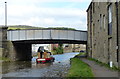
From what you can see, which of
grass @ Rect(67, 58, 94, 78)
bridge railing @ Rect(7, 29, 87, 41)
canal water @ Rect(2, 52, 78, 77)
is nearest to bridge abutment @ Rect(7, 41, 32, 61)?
bridge railing @ Rect(7, 29, 87, 41)

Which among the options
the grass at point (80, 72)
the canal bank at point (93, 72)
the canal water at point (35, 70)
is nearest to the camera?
the canal bank at point (93, 72)

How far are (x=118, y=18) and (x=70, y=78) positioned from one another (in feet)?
29.9

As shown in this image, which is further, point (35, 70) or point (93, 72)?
point (35, 70)

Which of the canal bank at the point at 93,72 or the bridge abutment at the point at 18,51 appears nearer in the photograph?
the canal bank at the point at 93,72

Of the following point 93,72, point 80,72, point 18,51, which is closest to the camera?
point 80,72

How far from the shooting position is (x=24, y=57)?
54.9 metres

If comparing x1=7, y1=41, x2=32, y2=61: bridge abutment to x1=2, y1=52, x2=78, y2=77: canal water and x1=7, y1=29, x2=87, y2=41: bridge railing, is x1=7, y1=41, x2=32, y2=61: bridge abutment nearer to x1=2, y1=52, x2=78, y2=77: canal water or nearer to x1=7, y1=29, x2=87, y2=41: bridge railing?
x1=7, y1=29, x2=87, y2=41: bridge railing

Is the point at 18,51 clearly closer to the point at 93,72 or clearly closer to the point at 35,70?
the point at 35,70

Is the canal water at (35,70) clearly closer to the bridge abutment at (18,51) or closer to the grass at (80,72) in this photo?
the grass at (80,72)

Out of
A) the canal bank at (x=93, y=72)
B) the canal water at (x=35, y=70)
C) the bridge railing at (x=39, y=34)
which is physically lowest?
the canal water at (x=35, y=70)

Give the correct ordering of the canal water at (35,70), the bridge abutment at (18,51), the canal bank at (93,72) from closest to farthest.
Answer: the canal bank at (93,72) < the canal water at (35,70) < the bridge abutment at (18,51)

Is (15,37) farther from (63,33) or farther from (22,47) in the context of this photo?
(63,33)

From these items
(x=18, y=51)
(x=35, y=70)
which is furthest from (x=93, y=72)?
(x=18, y=51)

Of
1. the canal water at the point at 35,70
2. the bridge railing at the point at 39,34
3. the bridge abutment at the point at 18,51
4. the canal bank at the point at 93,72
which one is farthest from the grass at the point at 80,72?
the bridge abutment at the point at 18,51
